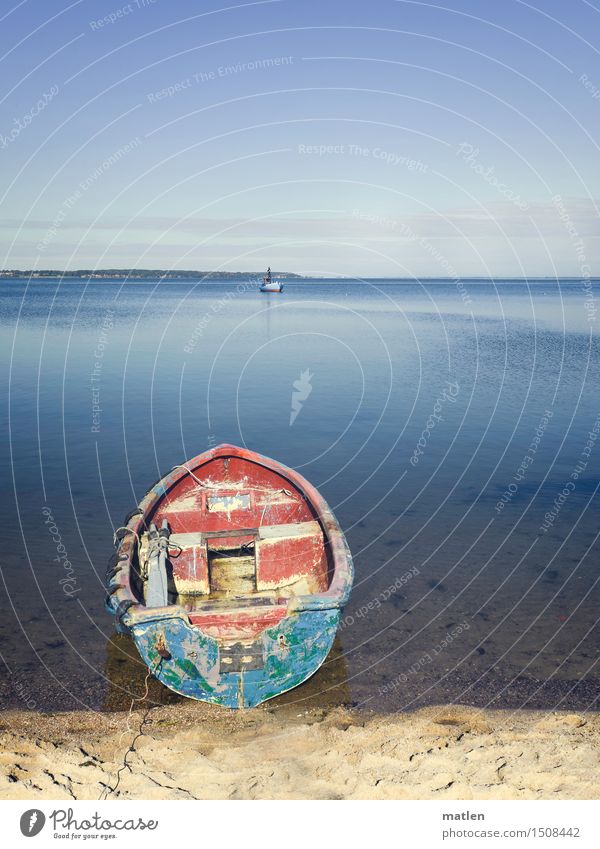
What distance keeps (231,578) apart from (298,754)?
3607mm

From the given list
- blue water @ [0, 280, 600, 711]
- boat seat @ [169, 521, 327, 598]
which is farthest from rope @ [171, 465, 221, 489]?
blue water @ [0, 280, 600, 711]

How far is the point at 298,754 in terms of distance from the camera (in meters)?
7.29

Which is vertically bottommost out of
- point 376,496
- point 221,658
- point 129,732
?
point 129,732

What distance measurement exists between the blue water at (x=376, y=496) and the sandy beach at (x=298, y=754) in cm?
64

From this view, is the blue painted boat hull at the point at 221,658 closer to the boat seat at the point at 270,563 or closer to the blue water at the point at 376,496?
the blue water at the point at 376,496

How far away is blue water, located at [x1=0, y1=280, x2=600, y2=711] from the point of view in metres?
9.49

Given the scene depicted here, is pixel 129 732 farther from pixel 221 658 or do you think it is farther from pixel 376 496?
pixel 376 496

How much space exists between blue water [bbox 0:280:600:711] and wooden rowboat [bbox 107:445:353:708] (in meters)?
1.21

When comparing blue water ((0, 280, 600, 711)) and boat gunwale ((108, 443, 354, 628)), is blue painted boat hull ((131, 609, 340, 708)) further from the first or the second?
blue water ((0, 280, 600, 711))

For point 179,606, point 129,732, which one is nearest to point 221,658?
point 179,606

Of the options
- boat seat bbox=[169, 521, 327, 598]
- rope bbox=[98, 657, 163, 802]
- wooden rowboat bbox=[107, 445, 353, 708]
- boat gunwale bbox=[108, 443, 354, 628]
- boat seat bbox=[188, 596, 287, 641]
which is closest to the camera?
rope bbox=[98, 657, 163, 802]

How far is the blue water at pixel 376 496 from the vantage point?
9492mm

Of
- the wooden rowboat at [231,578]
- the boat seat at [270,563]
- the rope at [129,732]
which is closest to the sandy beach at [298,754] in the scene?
the rope at [129,732]
